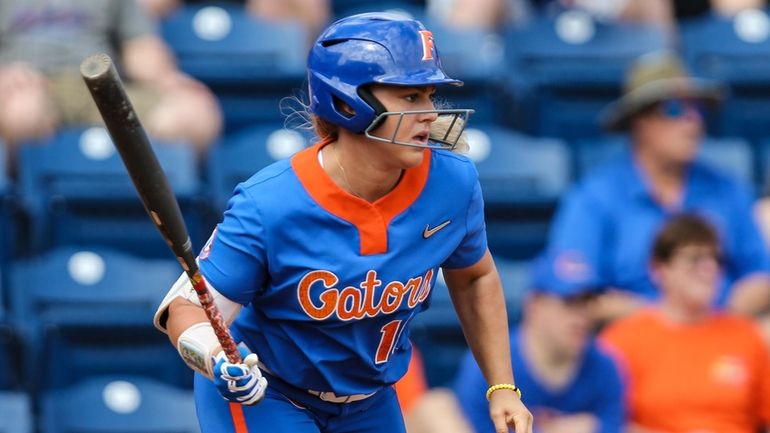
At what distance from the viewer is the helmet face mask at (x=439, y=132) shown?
10.5 ft

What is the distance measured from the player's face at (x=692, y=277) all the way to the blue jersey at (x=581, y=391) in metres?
0.40

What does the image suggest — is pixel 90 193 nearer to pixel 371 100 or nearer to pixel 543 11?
pixel 371 100

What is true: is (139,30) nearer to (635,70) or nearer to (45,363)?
(45,363)

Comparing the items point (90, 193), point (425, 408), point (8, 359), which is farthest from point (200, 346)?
point (90, 193)

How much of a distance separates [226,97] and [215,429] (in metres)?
3.69

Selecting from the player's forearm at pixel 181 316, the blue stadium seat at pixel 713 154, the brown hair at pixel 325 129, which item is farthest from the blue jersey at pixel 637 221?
the player's forearm at pixel 181 316

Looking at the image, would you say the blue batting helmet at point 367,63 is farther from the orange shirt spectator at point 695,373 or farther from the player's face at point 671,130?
the player's face at point 671,130

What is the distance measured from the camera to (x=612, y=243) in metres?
6.06

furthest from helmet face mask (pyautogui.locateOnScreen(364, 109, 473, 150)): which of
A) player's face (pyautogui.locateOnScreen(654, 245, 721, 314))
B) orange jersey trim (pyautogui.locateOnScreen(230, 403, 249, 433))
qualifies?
player's face (pyautogui.locateOnScreen(654, 245, 721, 314))

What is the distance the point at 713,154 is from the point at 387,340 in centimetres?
372

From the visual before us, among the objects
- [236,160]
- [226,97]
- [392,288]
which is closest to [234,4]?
[226,97]

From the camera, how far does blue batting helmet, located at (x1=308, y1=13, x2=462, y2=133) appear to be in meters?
3.18

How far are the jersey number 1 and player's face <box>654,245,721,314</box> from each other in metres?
2.15

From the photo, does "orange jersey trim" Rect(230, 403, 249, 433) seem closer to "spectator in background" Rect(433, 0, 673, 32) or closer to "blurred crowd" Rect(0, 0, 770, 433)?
"blurred crowd" Rect(0, 0, 770, 433)
